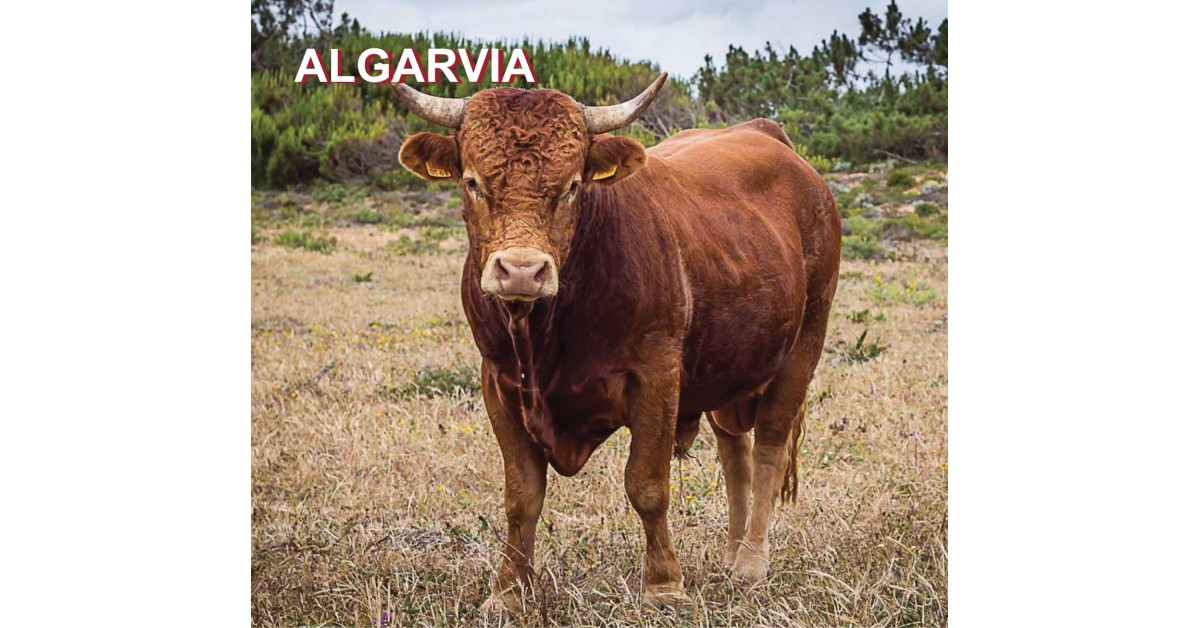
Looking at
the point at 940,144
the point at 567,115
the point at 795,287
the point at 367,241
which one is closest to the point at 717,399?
the point at 795,287

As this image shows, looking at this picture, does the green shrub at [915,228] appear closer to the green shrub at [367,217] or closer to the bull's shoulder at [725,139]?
the bull's shoulder at [725,139]

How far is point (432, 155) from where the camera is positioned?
14.1 ft

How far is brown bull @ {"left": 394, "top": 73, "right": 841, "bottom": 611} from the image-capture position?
4094mm

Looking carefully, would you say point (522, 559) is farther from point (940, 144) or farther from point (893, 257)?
point (893, 257)

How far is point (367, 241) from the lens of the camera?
8562 millimetres

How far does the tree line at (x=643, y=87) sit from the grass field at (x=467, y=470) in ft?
1.29

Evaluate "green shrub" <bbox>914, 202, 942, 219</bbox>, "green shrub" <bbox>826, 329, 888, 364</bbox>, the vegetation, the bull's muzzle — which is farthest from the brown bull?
the vegetation

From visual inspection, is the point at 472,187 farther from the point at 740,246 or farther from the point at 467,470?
the point at 467,470

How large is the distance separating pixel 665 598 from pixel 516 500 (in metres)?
0.70

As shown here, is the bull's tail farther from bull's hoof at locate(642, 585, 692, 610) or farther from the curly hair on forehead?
the curly hair on forehead

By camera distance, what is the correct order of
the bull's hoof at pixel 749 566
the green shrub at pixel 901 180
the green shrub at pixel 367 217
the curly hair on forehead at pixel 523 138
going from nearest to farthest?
1. the curly hair on forehead at pixel 523 138
2. the bull's hoof at pixel 749 566
3. the green shrub at pixel 901 180
4. the green shrub at pixel 367 217

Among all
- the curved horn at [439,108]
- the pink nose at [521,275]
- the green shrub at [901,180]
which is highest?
the curved horn at [439,108]

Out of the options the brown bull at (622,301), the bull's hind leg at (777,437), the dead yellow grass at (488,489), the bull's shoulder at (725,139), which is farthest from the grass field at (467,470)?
the bull's shoulder at (725,139)

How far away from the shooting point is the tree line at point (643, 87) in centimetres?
579
